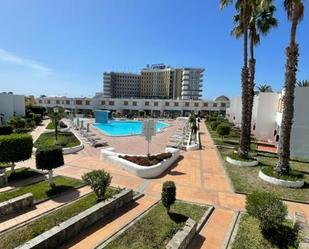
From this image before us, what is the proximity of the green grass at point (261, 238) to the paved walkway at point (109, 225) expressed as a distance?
134 inches

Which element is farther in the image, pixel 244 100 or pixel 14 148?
pixel 244 100

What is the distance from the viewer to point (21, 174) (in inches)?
476

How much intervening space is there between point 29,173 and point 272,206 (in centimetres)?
1123

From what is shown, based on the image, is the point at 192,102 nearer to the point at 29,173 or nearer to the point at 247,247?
the point at 29,173

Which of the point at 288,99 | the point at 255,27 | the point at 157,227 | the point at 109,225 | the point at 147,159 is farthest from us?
the point at 255,27

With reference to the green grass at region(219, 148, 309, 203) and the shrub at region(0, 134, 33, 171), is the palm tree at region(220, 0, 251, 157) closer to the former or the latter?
the green grass at region(219, 148, 309, 203)

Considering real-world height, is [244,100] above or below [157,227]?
above

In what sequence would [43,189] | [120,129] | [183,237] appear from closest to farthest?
[183,237] → [43,189] → [120,129]

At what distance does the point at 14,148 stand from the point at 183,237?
925 cm

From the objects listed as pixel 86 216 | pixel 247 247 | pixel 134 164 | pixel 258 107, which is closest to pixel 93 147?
pixel 134 164

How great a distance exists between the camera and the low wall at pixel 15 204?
318 inches

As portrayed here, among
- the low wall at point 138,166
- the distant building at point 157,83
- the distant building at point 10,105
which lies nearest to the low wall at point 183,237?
the low wall at point 138,166

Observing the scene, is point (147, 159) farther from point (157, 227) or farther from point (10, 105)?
point (10, 105)

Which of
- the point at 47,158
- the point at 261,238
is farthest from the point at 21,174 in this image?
the point at 261,238
